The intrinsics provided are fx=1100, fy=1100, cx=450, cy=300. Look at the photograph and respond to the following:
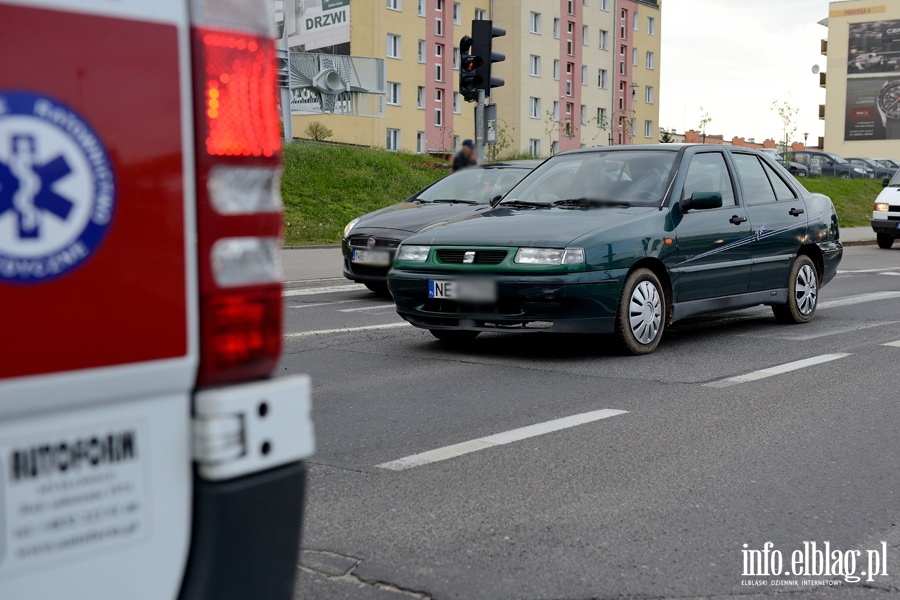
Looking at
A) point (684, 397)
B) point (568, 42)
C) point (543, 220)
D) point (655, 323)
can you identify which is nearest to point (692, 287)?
point (655, 323)

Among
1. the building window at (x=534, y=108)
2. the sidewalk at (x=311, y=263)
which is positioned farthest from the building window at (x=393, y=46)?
the sidewalk at (x=311, y=263)

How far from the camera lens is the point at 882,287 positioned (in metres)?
14.3

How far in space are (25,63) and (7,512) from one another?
0.66 metres

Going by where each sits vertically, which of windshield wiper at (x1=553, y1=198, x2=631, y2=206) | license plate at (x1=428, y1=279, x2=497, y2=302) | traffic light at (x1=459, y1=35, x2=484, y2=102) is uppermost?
traffic light at (x1=459, y1=35, x2=484, y2=102)

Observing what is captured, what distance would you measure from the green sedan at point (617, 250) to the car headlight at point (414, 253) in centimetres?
1

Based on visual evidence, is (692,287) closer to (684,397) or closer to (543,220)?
(543,220)

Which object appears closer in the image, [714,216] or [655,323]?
[655,323]

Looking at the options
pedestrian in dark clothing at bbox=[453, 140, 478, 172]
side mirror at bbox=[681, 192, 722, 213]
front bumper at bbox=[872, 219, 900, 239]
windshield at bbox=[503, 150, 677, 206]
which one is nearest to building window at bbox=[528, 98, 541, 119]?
front bumper at bbox=[872, 219, 900, 239]

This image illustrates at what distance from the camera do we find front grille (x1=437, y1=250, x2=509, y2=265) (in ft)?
25.5

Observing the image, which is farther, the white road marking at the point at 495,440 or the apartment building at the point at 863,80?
the apartment building at the point at 863,80

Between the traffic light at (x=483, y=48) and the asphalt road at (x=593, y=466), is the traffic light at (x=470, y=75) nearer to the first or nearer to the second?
the traffic light at (x=483, y=48)

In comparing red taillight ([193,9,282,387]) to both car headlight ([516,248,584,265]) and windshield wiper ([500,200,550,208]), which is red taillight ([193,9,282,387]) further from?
windshield wiper ([500,200,550,208])

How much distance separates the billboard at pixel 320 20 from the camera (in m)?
44.8

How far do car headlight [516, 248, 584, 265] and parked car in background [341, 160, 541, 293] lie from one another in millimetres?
3385
